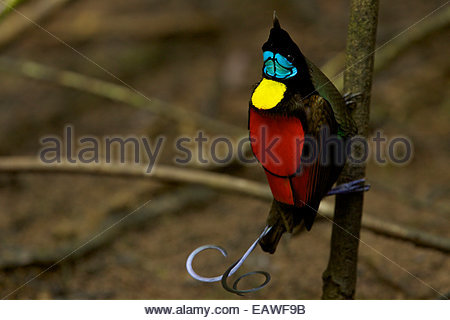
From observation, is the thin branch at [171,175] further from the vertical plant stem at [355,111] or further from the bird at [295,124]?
the bird at [295,124]

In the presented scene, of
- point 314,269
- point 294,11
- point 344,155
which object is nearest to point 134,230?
point 314,269

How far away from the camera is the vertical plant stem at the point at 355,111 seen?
0.70 meters

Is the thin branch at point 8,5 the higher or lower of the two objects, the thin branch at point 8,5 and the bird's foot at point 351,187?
the higher

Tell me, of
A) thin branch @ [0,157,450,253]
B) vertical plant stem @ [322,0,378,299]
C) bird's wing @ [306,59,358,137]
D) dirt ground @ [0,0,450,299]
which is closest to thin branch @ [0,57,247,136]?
dirt ground @ [0,0,450,299]

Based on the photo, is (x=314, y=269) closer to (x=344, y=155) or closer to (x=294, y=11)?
(x=344, y=155)

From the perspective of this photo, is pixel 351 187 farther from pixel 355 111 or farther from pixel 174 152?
pixel 174 152

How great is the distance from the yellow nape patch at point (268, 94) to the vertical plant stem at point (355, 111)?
183 mm

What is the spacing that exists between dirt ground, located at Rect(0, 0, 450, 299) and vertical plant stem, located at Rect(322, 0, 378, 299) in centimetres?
42

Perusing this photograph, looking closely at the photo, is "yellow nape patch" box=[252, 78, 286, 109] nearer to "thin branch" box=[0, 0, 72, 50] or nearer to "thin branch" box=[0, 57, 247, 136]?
"thin branch" box=[0, 57, 247, 136]

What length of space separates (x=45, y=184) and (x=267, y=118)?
162 centimetres

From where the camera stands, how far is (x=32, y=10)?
185 centimetres

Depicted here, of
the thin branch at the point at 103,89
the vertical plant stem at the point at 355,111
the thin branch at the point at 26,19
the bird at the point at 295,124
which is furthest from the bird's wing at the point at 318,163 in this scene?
the thin branch at the point at 26,19

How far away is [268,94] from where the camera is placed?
566mm
